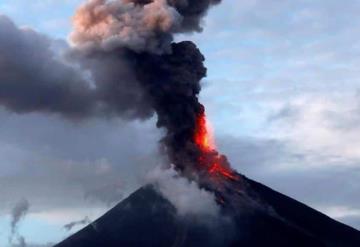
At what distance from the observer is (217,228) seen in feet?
448

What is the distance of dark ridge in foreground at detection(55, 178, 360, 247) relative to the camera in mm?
132250

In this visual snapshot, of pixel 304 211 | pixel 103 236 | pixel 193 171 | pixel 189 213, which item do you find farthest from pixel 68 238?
pixel 304 211

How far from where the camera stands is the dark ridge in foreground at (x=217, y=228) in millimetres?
132250

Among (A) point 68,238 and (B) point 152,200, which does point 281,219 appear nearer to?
(B) point 152,200

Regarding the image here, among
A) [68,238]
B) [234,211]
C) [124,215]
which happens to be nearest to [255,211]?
[234,211]

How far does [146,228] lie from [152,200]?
33.0 feet

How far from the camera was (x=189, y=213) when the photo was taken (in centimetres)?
14212

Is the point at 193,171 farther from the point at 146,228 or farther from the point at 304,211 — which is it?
the point at 304,211

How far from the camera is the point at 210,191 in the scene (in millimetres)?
135625

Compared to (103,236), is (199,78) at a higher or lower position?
higher

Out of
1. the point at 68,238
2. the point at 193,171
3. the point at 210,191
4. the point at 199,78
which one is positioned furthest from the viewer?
the point at 68,238

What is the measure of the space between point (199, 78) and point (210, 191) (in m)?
29.7

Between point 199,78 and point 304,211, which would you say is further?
point 304,211

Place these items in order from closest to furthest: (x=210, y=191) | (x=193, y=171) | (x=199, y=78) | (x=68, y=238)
A: 1. (x=199, y=78)
2. (x=193, y=171)
3. (x=210, y=191)
4. (x=68, y=238)
